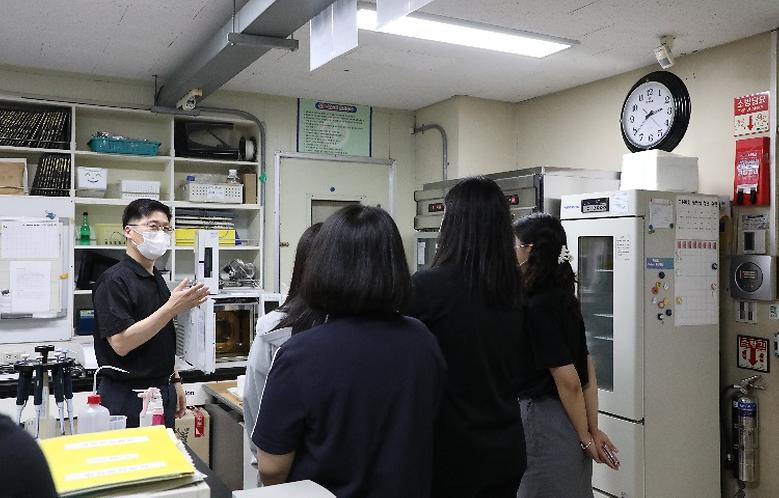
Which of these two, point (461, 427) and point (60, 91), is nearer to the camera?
point (461, 427)

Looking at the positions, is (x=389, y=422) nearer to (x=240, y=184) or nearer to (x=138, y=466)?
(x=138, y=466)

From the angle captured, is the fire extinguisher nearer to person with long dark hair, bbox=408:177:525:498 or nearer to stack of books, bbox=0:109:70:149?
person with long dark hair, bbox=408:177:525:498

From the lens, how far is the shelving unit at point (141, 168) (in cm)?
428

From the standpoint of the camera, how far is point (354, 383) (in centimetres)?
125

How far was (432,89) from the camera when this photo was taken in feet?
15.3

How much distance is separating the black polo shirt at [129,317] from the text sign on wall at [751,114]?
116 inches

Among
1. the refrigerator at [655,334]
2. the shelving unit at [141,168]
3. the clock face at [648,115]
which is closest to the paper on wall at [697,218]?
the refrigerator at [655,334]

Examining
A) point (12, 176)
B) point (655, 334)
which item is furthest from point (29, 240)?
point (655, 334)

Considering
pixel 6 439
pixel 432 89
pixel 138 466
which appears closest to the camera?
pixel 6 439

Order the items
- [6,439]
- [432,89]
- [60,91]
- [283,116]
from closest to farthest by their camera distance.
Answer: [6,439], [60,91], [432,89], [283,116]

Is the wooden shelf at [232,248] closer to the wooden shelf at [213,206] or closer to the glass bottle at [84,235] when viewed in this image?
A: the wooden shelf at [213,206]

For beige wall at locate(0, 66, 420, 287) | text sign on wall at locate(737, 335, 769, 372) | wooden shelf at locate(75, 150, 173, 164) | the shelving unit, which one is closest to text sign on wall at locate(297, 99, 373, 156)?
beige wall at locate(0, 66, 420, 287)

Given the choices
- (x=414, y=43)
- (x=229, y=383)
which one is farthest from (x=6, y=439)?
(x=414, y=43)

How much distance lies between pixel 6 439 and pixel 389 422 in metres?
0.74
